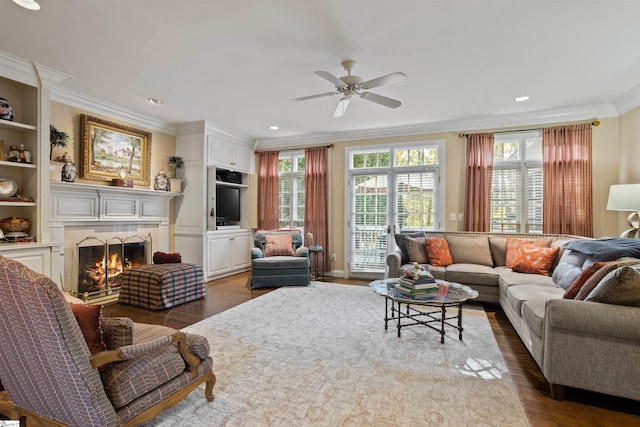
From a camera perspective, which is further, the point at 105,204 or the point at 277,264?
the point at 277,264

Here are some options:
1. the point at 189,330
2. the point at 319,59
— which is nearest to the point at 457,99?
the point at 319,59

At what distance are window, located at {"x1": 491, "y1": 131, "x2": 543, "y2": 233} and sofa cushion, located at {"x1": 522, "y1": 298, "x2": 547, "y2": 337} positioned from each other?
8.84ft

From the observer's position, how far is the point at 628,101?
4.02 m

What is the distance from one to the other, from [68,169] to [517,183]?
636cm

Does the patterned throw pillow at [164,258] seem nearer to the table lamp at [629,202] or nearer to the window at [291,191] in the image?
the window at [291,191]

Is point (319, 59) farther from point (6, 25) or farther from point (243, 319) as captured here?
point (243, 319)

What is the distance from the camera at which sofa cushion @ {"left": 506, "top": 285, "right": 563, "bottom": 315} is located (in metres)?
2.77

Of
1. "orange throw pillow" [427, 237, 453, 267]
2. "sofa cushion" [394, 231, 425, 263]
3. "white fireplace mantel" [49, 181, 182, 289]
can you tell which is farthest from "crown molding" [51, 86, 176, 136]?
"orange throw pillow" [427, 237, 453, 267]

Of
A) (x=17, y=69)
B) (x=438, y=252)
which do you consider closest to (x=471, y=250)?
(x=438, y=252)

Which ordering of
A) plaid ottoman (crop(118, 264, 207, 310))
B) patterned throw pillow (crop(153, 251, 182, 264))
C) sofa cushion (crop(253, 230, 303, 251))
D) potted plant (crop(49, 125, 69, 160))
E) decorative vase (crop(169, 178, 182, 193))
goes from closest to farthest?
potted plant (crop(49, 125, 69, 160)) < plaid ottoman (crop(118, 264, 207, 310)) < patterned throw pillow (crop(153, 251, 182, 264)) < decorative vase (crop(169, 178, 182, 193)) < sofa cushion (crop(253, 230, 303, 251))

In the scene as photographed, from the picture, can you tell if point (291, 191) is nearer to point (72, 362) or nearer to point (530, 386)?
point (530, 386)

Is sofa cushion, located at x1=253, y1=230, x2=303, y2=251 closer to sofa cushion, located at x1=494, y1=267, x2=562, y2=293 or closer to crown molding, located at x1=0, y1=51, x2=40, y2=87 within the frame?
sofa cushion, located at x1=494, y1=267, x2=562, y2=293

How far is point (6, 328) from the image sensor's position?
138 centimetres

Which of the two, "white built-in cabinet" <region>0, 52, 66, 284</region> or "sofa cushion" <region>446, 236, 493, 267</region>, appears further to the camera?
"sofa cushion" <region>446, 236, 493, 267</region>
